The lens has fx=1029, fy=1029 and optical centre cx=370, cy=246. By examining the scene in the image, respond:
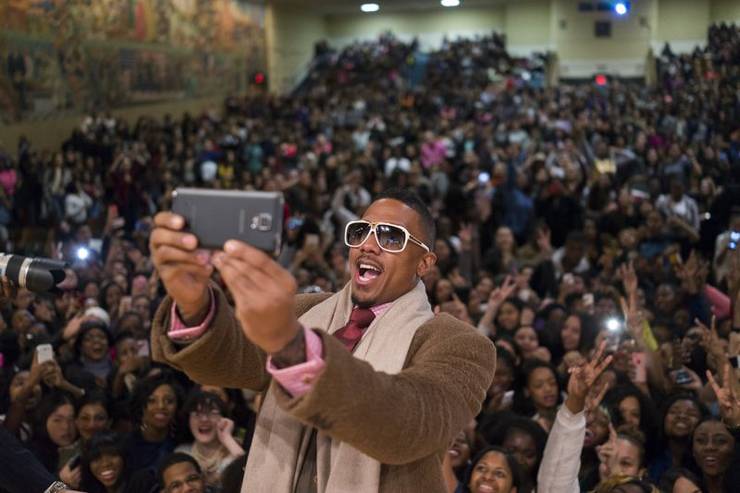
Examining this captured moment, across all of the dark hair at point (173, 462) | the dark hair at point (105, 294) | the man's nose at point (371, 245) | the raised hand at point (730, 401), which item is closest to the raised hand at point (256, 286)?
the man's nose at point (371, 245)

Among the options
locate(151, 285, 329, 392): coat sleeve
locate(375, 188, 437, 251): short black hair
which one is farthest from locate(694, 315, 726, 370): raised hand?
locate(151, 285, 329, 392): coat sleeve

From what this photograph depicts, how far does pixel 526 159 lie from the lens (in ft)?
50.5

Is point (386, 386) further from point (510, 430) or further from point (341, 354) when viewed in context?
point (510, 430)

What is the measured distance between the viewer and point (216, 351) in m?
2.24

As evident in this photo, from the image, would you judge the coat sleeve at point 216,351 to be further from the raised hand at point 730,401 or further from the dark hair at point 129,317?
the dark hair at point 129,317

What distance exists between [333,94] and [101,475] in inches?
932

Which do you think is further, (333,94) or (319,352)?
(333,94)

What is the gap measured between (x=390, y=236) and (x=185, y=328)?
2.00 ft

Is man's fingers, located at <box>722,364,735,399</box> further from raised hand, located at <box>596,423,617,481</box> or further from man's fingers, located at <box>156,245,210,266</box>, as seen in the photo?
man's fingers, located at <box>156,245,210,266</box>

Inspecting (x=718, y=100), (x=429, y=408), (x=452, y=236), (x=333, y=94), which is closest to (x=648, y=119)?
(x=718, y=100)

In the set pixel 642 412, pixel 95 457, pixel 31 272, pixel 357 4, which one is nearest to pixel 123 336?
pixel 95 457

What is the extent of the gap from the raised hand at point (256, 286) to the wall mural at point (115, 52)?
16281mm

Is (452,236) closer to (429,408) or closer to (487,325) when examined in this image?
(487,325)

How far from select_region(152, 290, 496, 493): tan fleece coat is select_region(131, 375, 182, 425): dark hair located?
302 centimetres
